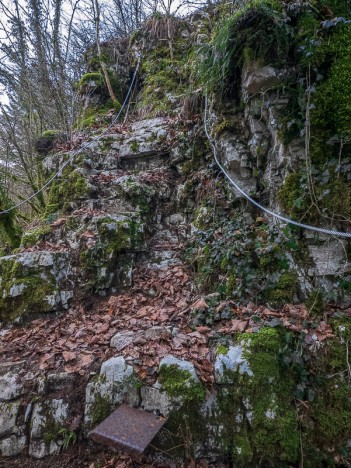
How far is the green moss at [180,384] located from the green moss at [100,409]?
1.77 ft

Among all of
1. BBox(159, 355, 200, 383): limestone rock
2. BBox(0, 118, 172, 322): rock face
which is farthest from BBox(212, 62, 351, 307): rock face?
BBox(0, 118, 172, 322): rock face

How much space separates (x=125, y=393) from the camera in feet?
7.70

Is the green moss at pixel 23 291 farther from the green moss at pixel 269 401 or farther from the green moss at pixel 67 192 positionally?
the green moss at pixel 269 401

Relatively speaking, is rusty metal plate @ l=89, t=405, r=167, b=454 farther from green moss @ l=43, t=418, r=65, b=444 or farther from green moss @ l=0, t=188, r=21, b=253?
green moss @ l=0, t=188, r=21, b=253

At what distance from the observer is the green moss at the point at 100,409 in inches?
91.2

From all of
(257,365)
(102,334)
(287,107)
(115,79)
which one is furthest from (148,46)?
(257,365)

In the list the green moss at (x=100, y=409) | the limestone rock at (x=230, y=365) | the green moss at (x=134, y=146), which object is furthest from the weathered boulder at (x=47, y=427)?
the green moss at (x=134, y=146)

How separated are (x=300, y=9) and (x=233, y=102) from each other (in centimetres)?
124

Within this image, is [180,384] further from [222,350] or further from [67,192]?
[67,192]

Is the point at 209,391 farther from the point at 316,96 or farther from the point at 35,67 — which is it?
the point at 35,67

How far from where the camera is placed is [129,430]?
6.15 ft

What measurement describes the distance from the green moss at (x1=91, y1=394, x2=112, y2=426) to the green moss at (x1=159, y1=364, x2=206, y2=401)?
0.54m

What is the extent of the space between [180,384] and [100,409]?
0.79m

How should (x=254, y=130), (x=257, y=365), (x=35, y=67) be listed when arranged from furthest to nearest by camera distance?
1. (x=35, y=67)
2. (x=254, y=130)
3. (x=257, y=365)
